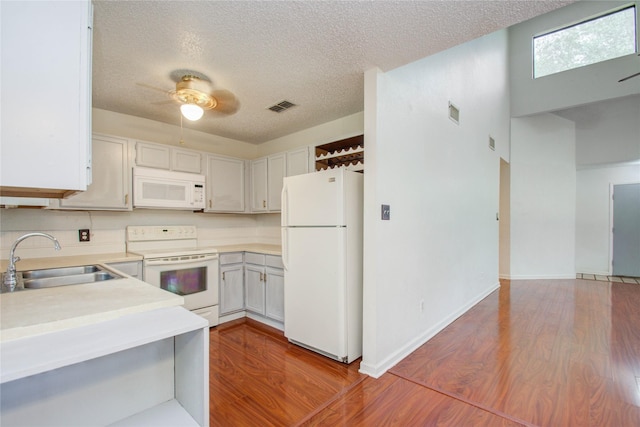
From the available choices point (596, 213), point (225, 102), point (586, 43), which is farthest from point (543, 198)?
point (225, 102)

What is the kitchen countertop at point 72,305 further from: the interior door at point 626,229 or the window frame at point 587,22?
the interior door at point 626,229

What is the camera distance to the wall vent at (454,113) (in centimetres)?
350

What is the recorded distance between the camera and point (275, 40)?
1.98m

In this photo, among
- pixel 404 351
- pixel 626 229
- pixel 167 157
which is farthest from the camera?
pixel 626 229

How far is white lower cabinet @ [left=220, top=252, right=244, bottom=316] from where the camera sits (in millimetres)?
3463

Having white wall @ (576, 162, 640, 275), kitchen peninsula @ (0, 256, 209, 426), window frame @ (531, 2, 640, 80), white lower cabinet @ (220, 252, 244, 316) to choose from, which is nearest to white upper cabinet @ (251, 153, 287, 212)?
white lower cabinet @ (220, 252, 244, 316)

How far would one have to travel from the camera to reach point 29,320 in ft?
3.53

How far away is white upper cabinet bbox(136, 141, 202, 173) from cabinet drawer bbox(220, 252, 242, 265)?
111 cm

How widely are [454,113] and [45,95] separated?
3.74 meters

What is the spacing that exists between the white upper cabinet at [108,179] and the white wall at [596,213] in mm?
8257

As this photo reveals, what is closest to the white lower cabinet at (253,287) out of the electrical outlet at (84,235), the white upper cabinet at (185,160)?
the white upper cabinet at (185,160)

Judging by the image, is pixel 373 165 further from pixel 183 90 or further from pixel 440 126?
pixel 183 90

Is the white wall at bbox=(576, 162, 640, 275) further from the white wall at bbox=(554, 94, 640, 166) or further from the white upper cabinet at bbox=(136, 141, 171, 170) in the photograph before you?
the white upper cabinet at bbox=(136, 141, 171, 170)

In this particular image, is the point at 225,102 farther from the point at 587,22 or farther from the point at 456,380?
the point at 587,22
